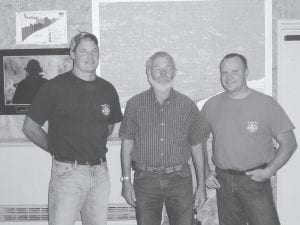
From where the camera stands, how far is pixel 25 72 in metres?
2.97

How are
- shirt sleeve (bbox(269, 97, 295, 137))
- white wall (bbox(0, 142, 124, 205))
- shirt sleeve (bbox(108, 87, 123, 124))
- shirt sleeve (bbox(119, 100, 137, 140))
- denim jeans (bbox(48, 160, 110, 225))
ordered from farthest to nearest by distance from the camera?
white wall (bbox(0, 142, 124, 205))
shirt sleeve (bbox(108, 87, 123, 124))
shirt sleeve (bbox(119, 100, 137, 140))
shirt sleeve (bbox(269, 97, 295, 137))
denim jeans (bbox(48, 160, 110, 225))

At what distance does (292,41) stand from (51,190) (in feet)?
7.24

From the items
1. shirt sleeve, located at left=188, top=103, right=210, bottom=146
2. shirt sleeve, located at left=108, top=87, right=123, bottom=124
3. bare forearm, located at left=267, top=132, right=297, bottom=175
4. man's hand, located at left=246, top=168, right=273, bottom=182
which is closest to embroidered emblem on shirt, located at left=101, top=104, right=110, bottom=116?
shirt sleeve, located at left=108, top=87, right=123, bottom=124

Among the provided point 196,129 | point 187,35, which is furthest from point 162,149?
point 187,35

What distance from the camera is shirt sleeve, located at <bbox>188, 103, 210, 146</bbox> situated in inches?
95.2

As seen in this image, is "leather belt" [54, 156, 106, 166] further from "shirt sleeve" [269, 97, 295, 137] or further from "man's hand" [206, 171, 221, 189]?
"shirt sleeve" [269, 97, 295, 137]

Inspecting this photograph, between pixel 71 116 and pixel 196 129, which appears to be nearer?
pixel 71 116

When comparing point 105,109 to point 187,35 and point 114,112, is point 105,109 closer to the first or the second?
point 114,112

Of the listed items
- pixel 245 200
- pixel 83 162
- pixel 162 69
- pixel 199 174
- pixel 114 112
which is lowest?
pixel 245 200

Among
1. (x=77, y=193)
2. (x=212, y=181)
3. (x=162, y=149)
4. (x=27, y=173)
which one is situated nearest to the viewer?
(x=77, y=193)

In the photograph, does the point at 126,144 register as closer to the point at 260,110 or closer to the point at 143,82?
the point at 143,82

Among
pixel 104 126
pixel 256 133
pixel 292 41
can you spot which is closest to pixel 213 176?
pixel 256 133

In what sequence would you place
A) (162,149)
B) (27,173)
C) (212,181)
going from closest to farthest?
(162,149), (212,181), (27,173)

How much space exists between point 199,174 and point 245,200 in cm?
34
